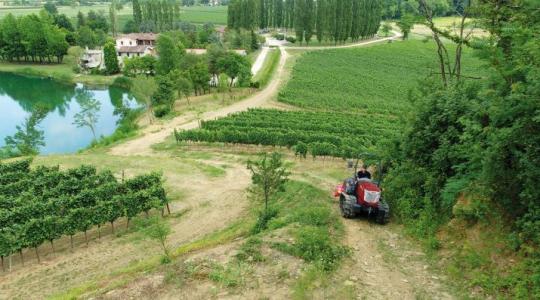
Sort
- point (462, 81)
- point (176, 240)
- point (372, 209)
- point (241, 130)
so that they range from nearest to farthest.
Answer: point (372, 209), point (462, 81), point (176, 240), point (241, 130)

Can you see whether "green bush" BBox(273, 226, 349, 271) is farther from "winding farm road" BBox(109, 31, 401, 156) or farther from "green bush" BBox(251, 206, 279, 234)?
"winding farm road" BBox(109, 31, 401, 156)

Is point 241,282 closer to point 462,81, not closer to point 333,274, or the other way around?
point 333,274

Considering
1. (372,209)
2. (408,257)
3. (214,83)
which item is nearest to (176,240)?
(372,209)

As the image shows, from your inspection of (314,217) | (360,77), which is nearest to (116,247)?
(314,217)

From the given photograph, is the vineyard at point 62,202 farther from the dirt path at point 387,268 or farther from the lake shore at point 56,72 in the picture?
the lake shore at point 56,72

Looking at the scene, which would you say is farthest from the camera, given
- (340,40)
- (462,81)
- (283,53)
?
(340,40)

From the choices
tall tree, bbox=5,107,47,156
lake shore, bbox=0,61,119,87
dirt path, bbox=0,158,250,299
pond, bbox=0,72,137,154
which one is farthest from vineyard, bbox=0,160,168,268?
lake shore, bbox=0,61,119,87

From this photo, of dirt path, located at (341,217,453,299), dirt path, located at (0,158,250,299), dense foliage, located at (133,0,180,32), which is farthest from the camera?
dense foliage, located at (133,0,180,32)

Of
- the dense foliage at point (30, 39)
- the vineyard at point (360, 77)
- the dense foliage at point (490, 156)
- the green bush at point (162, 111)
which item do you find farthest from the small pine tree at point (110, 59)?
the dense foliage at point (490, 156)

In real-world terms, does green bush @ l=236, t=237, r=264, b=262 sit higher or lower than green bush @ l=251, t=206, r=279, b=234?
higher
